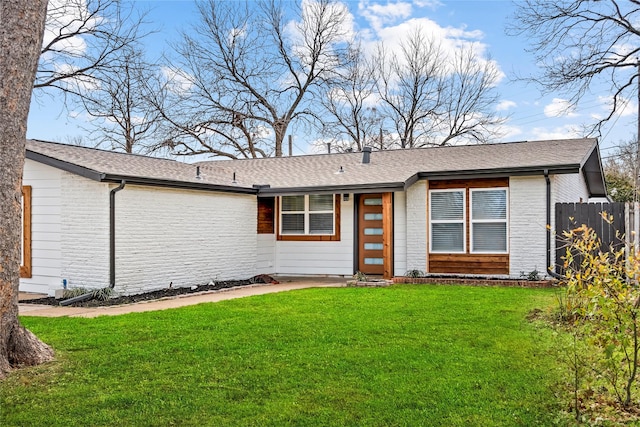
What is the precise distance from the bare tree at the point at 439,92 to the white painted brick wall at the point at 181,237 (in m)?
16.8

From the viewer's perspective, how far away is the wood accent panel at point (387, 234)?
12945 mm

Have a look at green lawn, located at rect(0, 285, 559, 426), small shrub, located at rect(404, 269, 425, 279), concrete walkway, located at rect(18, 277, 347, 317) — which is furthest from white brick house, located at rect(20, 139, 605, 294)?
green lawn, located at rect(0, 285, 559, 426)

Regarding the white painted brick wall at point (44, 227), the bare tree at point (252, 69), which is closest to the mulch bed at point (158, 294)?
the white painted brick wall at point (44, 227)

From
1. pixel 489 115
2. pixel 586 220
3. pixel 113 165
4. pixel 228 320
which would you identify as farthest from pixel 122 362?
pixel 489 115

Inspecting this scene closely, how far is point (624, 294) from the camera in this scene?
3.97 meters

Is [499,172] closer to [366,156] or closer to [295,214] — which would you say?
[366,156]

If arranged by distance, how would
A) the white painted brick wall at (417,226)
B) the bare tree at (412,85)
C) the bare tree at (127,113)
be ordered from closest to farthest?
1. the white painted brick wall at (417,226)
2. the bare tree at (127,113)
3. the bare tree at (412,85)

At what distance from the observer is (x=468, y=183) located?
12.6 m

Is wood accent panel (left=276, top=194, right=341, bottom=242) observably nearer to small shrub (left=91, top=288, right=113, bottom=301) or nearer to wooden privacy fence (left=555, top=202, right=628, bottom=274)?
wooden privacy fence (left=555, top=202, right=628, bottom=274)

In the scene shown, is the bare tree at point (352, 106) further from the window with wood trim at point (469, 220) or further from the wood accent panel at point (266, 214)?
the window with wood trim at point (469, 220)

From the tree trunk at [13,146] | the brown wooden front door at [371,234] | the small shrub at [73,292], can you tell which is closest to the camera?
the tree trunk at [13,146]

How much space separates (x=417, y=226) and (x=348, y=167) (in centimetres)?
323

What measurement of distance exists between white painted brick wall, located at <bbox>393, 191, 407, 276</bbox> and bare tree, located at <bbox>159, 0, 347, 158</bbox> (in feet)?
53.1

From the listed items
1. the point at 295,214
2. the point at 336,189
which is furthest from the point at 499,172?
the point at 295,214
